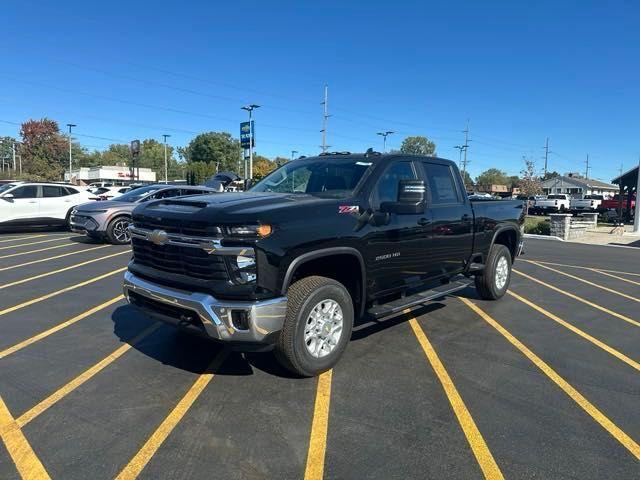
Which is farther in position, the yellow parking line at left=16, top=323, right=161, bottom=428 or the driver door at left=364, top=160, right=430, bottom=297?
the driver door at left=364, top=160, right=430, bottom=297

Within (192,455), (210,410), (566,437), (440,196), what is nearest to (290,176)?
(440,196)

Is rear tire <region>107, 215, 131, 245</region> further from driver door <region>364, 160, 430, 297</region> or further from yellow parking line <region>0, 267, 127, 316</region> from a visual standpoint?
driver door <region>364, 160, 430, 297</region>

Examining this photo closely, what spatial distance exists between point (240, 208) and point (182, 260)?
66 cm

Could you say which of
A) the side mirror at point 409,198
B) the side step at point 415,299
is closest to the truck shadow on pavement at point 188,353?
the side step at point 415,299

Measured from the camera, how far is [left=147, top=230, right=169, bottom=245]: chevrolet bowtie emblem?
3.82m

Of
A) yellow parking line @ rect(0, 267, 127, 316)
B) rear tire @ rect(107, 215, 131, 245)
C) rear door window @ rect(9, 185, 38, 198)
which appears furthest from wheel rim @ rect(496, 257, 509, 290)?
rear door window @ rect(9, 185, 38, 198)

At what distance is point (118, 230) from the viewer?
11953 millimetres

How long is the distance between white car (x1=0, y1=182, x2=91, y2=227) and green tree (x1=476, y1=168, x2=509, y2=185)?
101 m

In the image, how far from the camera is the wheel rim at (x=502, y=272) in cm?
686

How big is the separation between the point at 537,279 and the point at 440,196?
455 centimetres

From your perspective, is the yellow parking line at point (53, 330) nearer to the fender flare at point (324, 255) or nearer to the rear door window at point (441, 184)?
the fender flare at point (324, 255)

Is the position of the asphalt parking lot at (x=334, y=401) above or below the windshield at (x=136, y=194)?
below

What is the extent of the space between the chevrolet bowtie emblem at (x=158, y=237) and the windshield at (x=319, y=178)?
143cm

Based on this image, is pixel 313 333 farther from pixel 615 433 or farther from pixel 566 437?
pixel 615 433
